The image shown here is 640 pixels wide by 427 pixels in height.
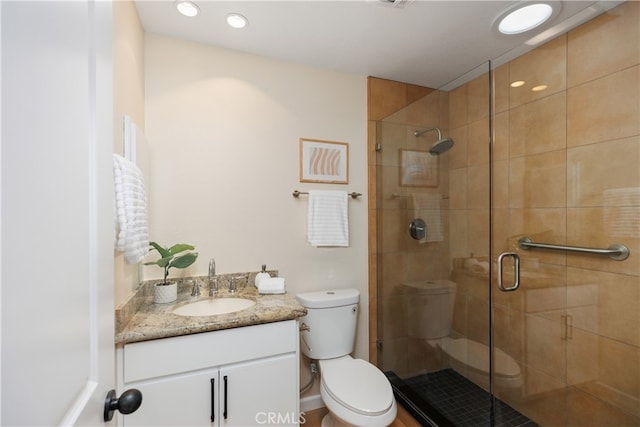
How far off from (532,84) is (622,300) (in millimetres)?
1242

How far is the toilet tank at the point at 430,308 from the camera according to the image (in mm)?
1975

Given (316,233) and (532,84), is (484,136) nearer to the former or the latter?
(532,84)

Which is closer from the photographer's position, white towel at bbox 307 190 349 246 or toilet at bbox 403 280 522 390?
toilet at bbox 403 280 522 390

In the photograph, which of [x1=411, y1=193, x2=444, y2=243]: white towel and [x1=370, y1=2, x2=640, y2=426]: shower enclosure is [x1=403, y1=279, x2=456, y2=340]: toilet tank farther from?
[x1=411, y1=193, x2=444, y2=243]: white towel

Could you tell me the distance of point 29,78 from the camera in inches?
13.8

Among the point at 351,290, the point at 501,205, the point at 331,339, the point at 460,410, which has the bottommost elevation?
the point at 460,410

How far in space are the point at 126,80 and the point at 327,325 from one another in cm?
167

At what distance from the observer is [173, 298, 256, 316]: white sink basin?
1.51 m

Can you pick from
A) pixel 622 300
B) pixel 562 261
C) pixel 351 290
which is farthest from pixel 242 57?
pixel 622 300

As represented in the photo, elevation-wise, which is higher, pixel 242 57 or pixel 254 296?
pixel 242 57

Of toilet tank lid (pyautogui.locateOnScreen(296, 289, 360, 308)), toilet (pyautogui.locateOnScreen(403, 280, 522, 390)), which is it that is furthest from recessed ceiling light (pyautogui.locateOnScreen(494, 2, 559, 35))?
toilet tank lid (pyautogui.locateOnScreen(296, 289, 360, 308))

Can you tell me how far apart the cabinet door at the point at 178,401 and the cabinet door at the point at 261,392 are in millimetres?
54

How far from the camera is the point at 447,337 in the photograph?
1.95m

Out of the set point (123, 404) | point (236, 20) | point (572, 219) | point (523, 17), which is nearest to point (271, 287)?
point (123, 404)
